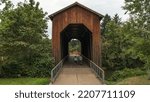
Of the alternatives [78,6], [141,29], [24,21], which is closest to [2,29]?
[24,21]

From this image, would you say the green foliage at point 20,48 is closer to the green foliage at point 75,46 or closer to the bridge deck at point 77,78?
the bridge deck at point 77,78

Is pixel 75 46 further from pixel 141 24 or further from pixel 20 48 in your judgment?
pixel 141 24

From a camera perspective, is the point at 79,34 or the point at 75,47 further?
the point at 75,47

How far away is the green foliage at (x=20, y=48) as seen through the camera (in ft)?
84.7

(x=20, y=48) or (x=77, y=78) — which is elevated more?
(x=20, y=48)

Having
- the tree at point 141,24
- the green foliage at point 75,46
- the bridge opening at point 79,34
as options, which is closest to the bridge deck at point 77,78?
the tree at point 141,24

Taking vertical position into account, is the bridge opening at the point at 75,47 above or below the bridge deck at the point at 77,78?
below

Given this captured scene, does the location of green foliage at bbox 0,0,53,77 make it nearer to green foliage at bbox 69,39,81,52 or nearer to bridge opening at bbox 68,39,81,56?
bridge opening at bbox 68,39,81,56

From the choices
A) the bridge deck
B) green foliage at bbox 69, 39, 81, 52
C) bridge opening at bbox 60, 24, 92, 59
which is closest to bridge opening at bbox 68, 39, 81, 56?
green foliage at bbox 69, 39, 81, 52

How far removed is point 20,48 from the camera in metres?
27.2

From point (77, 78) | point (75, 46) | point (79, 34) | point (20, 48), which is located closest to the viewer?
point (77, 78)

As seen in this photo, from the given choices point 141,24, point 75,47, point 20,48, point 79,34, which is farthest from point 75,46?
point 141,24

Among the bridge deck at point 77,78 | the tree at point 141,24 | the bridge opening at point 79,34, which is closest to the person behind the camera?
the bridge deck at point 77,78

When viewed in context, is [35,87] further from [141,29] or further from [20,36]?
[20,36]
